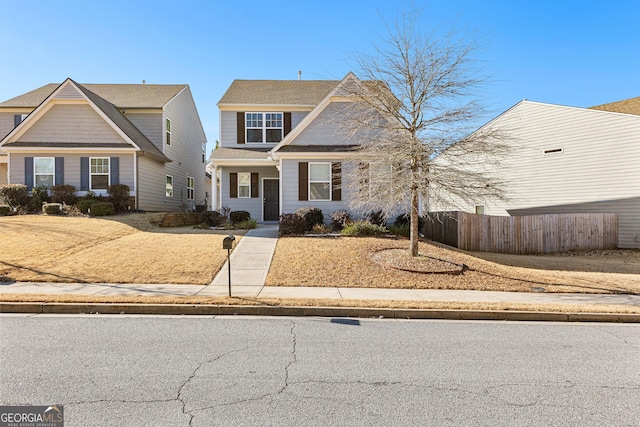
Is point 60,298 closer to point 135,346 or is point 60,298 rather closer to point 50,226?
point 135,346

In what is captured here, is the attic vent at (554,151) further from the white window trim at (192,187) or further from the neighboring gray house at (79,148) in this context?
the white window trim at (192,187)

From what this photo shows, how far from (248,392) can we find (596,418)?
3473 mm

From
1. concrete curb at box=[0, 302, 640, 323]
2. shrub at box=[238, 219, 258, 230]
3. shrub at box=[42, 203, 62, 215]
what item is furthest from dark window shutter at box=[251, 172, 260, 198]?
concrete curb at box=[0, 302, 640, 323]

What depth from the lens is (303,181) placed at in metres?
16.7

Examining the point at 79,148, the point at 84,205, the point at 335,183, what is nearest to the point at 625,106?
the point at 335,183

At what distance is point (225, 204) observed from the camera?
19.8m

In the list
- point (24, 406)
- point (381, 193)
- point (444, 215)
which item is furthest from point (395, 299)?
point (444, 215)

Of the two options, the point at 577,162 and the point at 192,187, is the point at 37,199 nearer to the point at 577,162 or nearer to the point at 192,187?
the point at 192,187

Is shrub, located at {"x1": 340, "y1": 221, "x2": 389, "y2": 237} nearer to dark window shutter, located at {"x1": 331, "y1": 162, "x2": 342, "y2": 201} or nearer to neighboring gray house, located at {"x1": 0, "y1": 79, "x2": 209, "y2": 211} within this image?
dark window shutter, located at {"x1": 331, "y1": 162, "x2": 342, "y2": 201}

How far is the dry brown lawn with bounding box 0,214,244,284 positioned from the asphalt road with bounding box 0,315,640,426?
117 inches

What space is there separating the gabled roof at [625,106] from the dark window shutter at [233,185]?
2092cm

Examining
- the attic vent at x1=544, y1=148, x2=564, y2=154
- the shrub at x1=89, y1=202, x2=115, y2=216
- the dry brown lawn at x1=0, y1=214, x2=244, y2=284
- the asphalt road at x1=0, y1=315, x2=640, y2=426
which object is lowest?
the asphalt road at x1=0, y1=315, x2=640, y2=426

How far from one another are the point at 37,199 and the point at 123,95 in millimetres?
9957

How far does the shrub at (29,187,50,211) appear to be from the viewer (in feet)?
59.0
